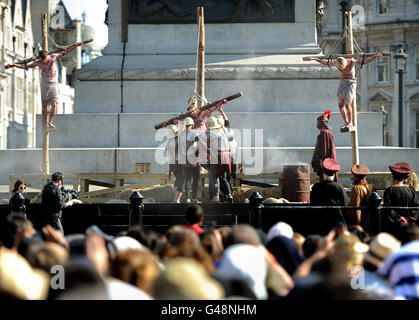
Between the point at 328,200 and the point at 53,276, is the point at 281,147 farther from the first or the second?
the point at 53,276

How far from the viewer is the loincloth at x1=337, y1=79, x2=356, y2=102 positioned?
18.6 metres

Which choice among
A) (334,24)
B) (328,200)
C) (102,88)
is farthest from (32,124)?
(328,200)

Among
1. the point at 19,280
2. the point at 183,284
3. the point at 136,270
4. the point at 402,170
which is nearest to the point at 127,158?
the point at 402,170

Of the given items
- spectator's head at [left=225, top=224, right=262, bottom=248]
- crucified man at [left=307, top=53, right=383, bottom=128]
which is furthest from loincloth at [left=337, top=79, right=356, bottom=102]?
spectator's head at [left=225, top=224, right=262, bottom=248]

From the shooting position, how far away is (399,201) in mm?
11883

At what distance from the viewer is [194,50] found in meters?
23.0

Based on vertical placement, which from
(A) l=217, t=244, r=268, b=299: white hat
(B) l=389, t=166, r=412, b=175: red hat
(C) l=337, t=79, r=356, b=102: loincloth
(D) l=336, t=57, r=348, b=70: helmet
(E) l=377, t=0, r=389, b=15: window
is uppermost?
(E) l=377, t=0, r=389, b=15: window

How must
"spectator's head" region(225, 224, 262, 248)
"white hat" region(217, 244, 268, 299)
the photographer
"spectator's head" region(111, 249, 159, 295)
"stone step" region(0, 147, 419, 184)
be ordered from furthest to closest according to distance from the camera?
"stone step" region(0, 147, 419, 184), the photographer, "spectator's head" region(225, 224, 262, 248), "white hat" region(217, 244, 268, 299), "spectator's head" region(111, 249, 159, 295)

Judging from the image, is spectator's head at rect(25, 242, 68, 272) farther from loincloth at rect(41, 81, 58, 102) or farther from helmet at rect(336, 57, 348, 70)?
loincloth at rect(41, 81, 58, 102)

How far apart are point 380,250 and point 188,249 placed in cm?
170

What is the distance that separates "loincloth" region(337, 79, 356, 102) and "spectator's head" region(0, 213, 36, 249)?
12.0 m

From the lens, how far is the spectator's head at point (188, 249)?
6.60 meters

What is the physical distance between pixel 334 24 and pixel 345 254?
65.2m

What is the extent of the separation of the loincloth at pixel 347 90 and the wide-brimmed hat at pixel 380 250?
37.9 feet
